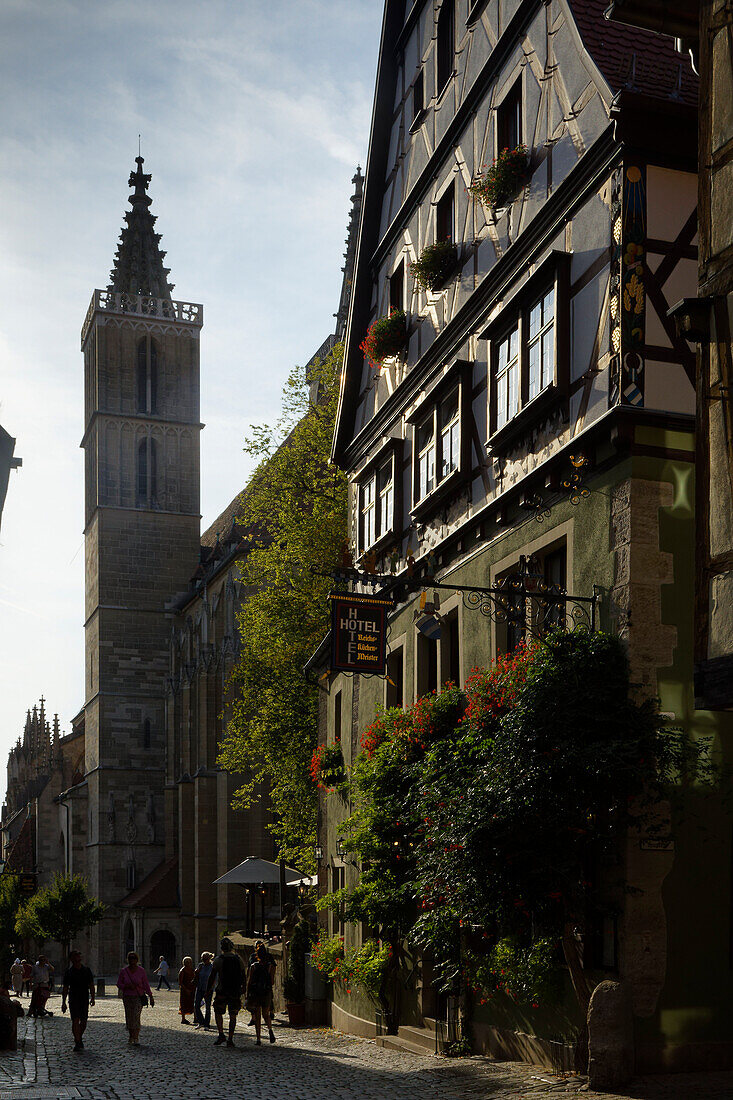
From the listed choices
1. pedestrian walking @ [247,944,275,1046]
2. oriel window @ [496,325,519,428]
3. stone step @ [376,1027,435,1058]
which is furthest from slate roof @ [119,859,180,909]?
oriel window @ [496,325,519,428]

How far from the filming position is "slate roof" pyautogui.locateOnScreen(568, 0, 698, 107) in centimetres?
1269

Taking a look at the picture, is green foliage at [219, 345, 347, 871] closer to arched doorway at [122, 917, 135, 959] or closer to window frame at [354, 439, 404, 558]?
window frame at [354, 439, 404, 558]

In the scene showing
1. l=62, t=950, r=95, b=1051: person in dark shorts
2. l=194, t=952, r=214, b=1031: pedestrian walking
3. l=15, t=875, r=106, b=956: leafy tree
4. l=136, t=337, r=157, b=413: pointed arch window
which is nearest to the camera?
l=62, t=950, r=95, b=1051: person in dark shorts

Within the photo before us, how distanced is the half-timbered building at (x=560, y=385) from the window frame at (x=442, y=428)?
0.04 meters

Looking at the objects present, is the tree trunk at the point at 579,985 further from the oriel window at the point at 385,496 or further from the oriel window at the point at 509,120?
the oriel window at the point at 509,120

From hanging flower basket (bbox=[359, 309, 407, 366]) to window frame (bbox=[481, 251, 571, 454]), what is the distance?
11.9 ft

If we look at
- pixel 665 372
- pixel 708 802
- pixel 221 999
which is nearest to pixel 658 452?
pixel 665 372

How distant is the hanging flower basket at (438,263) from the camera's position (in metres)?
16.9

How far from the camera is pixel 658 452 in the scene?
11.9 m

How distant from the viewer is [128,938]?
58.5 metres

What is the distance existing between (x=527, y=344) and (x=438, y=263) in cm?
324

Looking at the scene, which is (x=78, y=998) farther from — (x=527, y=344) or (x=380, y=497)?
(x=527, y=344)

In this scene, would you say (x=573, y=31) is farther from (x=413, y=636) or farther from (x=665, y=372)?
(x=413, y=636)

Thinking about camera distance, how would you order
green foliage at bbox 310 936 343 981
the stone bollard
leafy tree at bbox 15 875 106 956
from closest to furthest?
the stone bollard, green foliage at bbox 310 936 343 981, leafy tree at bbox 15 875 106 956
